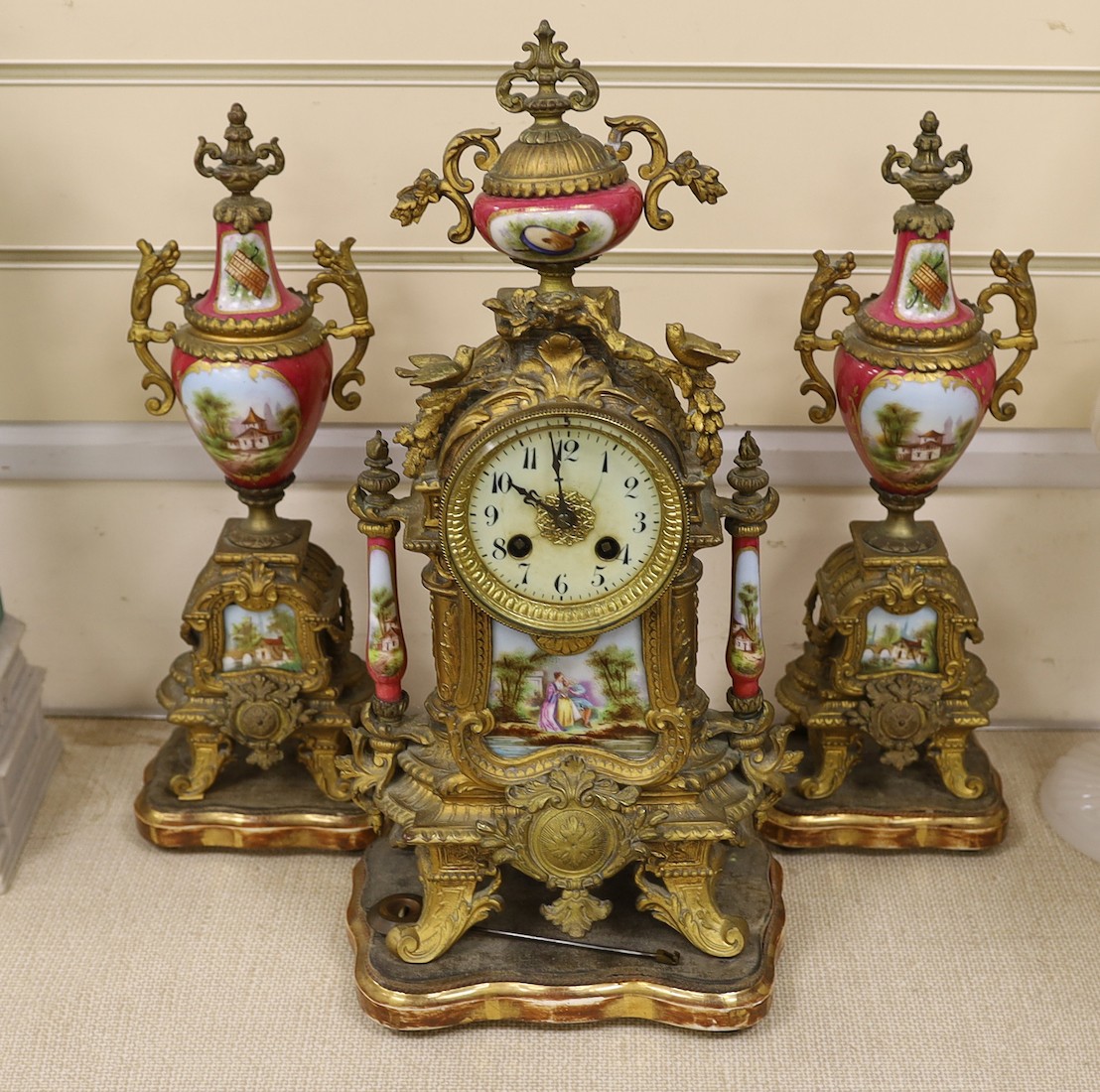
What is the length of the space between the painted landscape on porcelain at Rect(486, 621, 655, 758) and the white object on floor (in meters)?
0.90

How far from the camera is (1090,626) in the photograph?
2840 millimetres

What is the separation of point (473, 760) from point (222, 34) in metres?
1.25

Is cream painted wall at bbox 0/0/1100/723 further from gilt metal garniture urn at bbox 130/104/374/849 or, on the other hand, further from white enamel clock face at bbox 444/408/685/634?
white enamel clock face at bbox 444/408/685/634

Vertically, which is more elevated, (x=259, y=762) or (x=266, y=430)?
(x=266, y=430)

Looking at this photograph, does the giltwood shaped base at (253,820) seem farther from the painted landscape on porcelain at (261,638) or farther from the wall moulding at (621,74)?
the wall moulding at (621,74)

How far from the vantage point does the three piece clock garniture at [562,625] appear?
1.94 meters

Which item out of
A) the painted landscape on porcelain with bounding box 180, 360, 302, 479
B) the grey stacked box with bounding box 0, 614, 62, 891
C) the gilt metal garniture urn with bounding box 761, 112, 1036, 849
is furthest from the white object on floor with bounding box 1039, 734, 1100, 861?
the grey stacked box with bounding box 0, 614, 62, 891

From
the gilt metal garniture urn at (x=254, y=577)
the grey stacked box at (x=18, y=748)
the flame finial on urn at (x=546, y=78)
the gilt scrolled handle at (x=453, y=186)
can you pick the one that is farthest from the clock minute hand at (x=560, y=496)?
the grey stacked box at (x=18, y=748)

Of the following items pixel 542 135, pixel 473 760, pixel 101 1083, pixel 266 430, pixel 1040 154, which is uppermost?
pixel 542 135

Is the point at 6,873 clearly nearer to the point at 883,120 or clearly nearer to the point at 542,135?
the point at 542,135

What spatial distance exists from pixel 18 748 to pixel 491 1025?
0.98 meters

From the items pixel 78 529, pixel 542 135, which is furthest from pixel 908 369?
pixel 78 529

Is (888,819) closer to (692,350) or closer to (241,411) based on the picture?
(692,350)

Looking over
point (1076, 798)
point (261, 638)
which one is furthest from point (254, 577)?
point (1076, 798)
